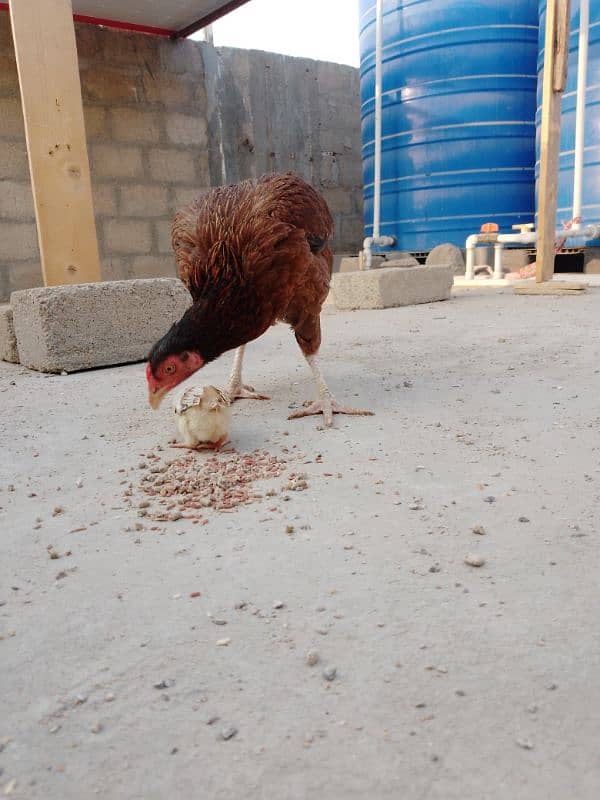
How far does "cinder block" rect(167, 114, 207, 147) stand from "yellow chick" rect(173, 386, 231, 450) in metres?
5.79

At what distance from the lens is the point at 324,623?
3.93ft

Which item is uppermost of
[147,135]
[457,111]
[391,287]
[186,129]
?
[457,111]

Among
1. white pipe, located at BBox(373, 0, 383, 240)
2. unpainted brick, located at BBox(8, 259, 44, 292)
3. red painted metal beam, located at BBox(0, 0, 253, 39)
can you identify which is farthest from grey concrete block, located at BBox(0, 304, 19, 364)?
white pipe, located at BBox(373, 0, 383, 240)

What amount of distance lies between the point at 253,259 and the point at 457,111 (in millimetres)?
6489

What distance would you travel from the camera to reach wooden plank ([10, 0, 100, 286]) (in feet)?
12.0

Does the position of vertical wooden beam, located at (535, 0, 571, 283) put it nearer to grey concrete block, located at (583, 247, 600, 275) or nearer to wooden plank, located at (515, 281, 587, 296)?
wooden plank, located at (515, 281, 587, 296)

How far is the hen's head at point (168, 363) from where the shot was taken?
7.42 ft

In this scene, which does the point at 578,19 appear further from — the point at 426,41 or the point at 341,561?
the point at 341,561

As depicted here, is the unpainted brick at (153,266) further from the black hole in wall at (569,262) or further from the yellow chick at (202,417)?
the yellow chick at (202,417)

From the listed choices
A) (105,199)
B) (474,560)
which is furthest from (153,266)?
(474,560)

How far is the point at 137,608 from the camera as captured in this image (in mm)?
1276

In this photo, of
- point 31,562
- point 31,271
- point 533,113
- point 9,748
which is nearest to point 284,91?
point 533,113

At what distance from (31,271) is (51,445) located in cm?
485

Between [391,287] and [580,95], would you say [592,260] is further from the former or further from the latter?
[391,287]
